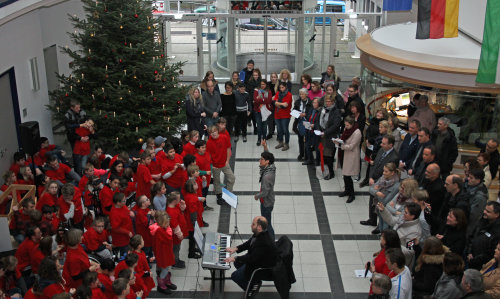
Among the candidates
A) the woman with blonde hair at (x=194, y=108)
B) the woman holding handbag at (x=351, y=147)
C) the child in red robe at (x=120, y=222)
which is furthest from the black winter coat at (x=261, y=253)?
the woman with blonde hair at (x=194, y=108)

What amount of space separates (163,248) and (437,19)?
8.08 m

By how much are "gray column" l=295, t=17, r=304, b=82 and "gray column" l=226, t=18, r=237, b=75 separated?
2278mm

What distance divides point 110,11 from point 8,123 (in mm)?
3255

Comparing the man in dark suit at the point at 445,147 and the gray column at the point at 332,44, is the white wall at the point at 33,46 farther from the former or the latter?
the gray column at the point at 332,44

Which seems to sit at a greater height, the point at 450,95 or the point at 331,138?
the point at 450,95

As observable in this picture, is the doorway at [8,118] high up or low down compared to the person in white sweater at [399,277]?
up

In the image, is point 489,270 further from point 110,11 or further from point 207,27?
point 207,27

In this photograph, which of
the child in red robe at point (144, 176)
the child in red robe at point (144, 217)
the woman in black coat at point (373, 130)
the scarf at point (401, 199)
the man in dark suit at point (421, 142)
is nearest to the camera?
the child in red robe at point (144, 217)

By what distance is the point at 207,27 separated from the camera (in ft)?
65.7

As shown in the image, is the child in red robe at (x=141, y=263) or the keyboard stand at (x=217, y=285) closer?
the child in red robe at (x=141, y=263)

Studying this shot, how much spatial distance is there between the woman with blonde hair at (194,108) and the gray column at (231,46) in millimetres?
6874

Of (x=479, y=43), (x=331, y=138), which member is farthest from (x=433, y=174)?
(x=479, y=43)

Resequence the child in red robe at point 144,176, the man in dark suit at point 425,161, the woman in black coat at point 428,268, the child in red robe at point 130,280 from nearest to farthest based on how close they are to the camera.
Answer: the child in red robe at point 130,280 < the woman in black coat at point 428,268 < the man in dark suit at point 425,161 < the child in red robe at point 144,176

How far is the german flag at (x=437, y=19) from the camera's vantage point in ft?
40.3
